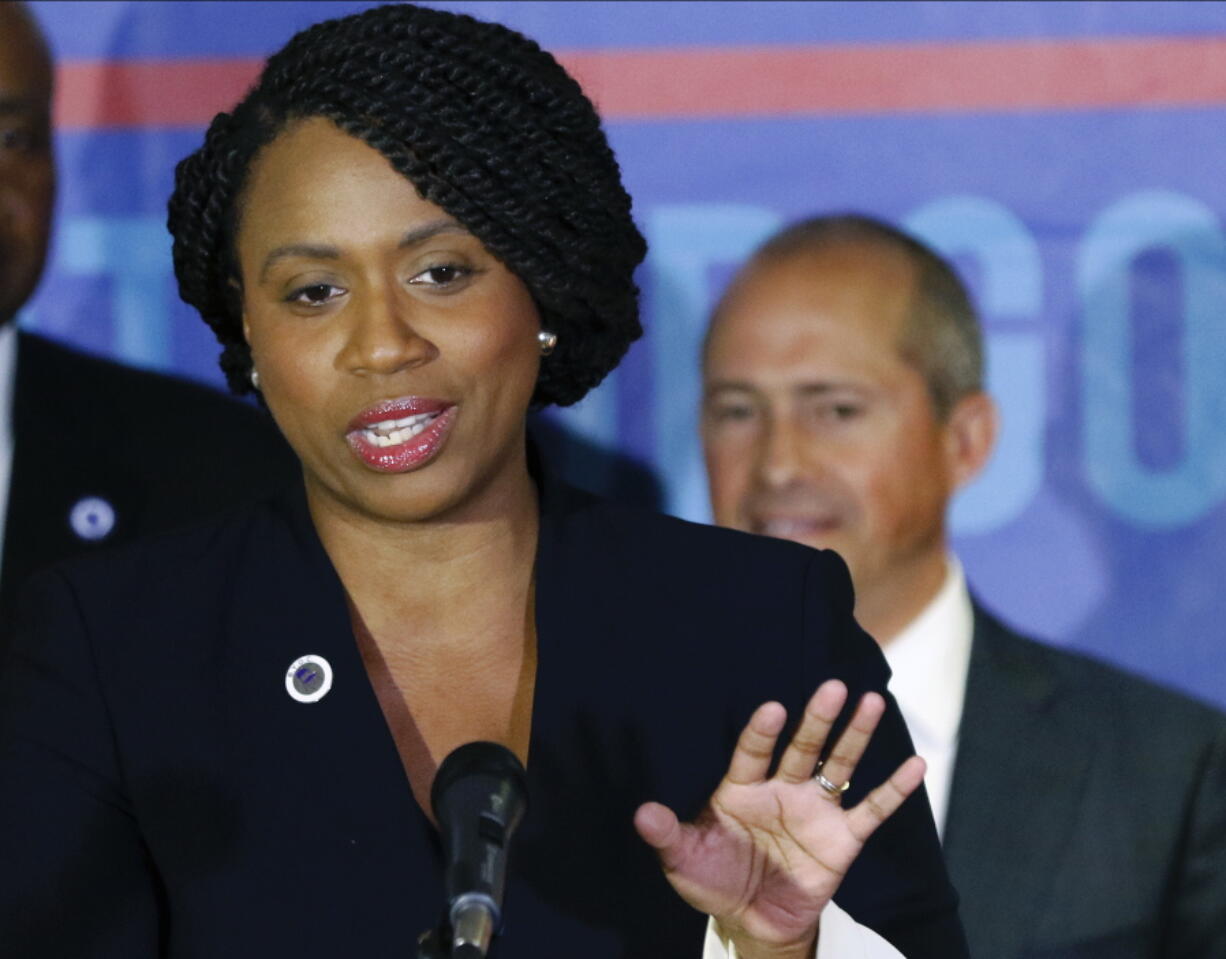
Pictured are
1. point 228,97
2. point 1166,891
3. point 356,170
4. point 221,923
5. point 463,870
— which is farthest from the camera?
point 228,97

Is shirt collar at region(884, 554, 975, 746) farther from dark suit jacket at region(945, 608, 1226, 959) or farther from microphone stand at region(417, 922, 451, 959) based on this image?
microphone stand at region(417, 922, 451, 959)

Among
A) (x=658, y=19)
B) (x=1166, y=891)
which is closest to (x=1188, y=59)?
(x=658, y=19)

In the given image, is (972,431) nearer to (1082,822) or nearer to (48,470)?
(1082,822)

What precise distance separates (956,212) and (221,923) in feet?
6.02

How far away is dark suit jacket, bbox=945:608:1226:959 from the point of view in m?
2.99

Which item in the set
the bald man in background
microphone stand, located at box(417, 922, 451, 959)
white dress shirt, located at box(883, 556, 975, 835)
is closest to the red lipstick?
microphone stand, located at box(417, 922, 451, 959)

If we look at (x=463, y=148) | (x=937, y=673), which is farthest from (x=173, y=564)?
(x=937, y=673)

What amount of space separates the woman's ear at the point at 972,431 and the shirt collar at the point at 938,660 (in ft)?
0.59

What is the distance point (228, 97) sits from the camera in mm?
3238

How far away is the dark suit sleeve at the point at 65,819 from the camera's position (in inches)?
77.3

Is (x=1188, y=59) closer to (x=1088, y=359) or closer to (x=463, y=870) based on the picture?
(x=1088, y=359)

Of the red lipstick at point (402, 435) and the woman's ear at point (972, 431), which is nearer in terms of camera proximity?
the red lipstick at point (402, 435)

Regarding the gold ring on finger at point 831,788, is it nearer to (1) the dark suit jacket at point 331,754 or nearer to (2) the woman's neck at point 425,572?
(1) the dark suit jacket at point 331,754

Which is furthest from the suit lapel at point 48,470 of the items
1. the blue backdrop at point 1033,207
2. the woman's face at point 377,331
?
the woman's face at point 377,331
